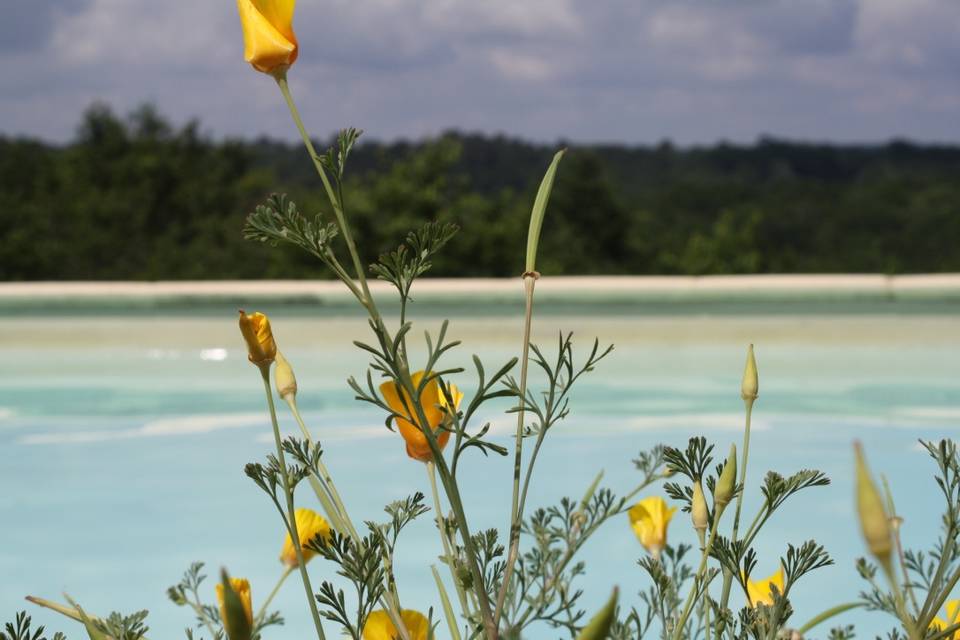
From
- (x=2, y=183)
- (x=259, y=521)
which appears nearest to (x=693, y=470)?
(x=259, y=521)

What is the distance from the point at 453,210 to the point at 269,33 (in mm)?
16155

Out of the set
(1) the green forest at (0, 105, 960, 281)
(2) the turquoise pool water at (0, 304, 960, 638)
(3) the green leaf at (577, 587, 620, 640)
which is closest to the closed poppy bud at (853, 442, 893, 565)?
(3) the green leaf at (577, 587, 620, 640)

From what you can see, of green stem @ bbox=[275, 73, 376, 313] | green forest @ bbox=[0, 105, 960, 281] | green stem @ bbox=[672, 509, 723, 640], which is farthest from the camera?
green forest @ bbox=[0, 105, 960, 281]

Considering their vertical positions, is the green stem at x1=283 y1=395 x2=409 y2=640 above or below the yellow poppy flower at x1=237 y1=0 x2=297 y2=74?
below

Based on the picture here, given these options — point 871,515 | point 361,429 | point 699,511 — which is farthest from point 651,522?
point 361,429

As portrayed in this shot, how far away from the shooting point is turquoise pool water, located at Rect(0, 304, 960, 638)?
272cm

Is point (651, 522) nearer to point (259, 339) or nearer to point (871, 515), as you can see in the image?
point (259, 339)

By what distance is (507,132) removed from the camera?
37.5 metres

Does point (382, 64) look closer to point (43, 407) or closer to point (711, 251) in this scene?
point (711, 251)

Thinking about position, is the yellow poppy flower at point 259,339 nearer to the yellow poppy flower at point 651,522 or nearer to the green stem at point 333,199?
the green stem at point 333,199

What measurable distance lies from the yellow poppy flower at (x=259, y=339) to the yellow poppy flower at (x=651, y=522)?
0.43 metres

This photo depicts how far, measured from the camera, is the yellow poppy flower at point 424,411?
0.65 metres

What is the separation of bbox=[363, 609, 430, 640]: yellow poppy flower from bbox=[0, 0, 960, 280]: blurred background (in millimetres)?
300

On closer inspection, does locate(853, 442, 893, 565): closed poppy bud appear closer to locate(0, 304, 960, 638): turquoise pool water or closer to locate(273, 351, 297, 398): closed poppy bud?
locate(273, 351, 297, 398): closed poppy bud
